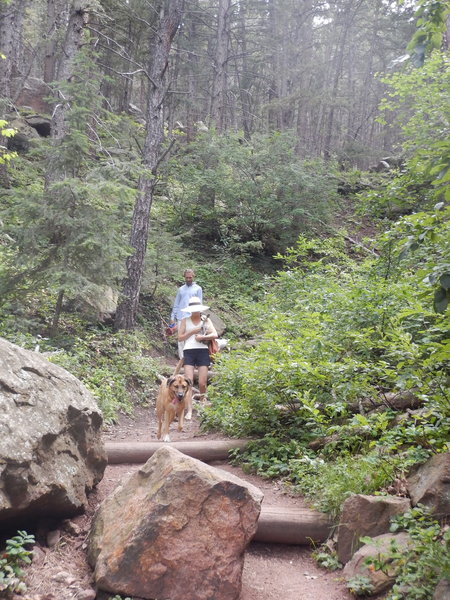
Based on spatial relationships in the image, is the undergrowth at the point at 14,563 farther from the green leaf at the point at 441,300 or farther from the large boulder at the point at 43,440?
the green leaf at the point at 441,300

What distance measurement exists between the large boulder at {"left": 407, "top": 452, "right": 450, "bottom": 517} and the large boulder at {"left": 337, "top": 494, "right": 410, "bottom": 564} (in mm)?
140

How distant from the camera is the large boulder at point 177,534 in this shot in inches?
133

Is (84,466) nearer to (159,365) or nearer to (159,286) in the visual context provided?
(159,365)

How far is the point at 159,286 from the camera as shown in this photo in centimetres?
1445

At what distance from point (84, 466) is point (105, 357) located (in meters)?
5.74

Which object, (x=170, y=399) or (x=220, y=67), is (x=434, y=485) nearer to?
(x=170, y=399)

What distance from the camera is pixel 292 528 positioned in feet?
14.4

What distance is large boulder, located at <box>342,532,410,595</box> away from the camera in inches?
137

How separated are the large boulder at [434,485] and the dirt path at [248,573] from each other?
87 centimetres

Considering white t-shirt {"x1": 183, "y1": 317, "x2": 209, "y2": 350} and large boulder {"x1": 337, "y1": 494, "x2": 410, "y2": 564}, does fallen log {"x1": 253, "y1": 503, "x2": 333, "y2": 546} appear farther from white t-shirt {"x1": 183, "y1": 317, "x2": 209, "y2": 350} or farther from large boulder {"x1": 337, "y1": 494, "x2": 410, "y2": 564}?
white t-shirt {"x1": 183, "y1": 317, "x2": 209, "y2": 350}

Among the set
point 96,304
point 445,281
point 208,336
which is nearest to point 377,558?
point 445,281

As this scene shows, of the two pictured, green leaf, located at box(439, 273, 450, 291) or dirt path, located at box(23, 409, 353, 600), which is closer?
green leaf, located at box(439, 273, 450, 291)

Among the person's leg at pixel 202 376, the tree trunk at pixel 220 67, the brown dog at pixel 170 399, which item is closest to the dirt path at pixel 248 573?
the brown dog at pixel 170 399

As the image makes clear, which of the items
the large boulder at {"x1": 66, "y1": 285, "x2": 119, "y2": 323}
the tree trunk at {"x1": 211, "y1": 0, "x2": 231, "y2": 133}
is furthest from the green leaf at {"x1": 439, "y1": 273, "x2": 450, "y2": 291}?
the tree trunk at {"x1": 211, "y1": 0, "x2": 231, "y2": 133}
